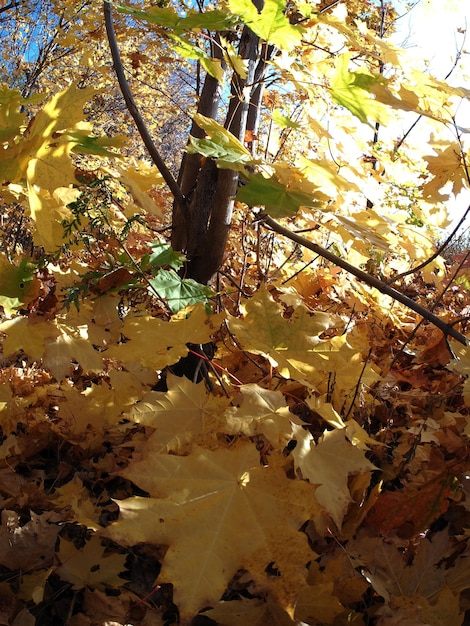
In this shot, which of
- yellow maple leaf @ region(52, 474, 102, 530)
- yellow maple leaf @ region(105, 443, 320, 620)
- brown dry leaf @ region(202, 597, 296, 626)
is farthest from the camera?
yellow maple leaf @ region(52, 474, 102, 530)

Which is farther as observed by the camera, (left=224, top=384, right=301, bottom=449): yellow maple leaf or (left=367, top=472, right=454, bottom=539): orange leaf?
(left=367, top=472, right=454, bottom=539): orange leaf

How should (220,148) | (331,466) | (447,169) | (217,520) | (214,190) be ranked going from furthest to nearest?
(214,190) < (447,169) < (220,148) < (331,466) < (217,520)

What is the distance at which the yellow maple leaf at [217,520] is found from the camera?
73 cm

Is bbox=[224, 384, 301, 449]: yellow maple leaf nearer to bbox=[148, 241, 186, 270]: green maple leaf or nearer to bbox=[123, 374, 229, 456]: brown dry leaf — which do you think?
bbox=[123, 374, 229, 456]: brown dry leaf

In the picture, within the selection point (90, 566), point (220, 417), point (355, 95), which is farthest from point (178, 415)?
point (355, 95)

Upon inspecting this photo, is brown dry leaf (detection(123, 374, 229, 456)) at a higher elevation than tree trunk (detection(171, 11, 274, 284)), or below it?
below

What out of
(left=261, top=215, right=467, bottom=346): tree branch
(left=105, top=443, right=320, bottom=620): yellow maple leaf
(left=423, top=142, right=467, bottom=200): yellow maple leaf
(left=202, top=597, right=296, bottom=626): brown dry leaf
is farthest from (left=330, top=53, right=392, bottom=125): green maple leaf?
(left=202, top=597, right=296, bottom=626): brown dry leaf

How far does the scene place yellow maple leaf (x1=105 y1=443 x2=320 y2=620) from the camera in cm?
73

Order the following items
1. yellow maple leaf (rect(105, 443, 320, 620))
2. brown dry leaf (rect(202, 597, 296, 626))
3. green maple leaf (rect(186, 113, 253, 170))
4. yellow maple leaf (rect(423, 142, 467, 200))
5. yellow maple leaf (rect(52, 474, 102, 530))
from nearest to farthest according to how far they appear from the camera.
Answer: yellow maple leaf (rect(105, 443, 320, 620))
brown dry leaf (rect(202, 597, 296, 626))
green maple leaf (rect(186, 113, 253, 170))
yellow maple leaf (rect(52, 474, 102, 530))
yellow maple leaf (rect(423, 142, 467, 200))

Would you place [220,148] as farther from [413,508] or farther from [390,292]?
[413,508]

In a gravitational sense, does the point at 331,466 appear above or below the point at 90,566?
above

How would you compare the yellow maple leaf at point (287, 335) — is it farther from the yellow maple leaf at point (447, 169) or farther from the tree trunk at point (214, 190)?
the yellow maple leaf at point (447, 169)

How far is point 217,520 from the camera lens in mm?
788

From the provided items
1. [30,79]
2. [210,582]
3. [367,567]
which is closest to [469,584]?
[367,567]
